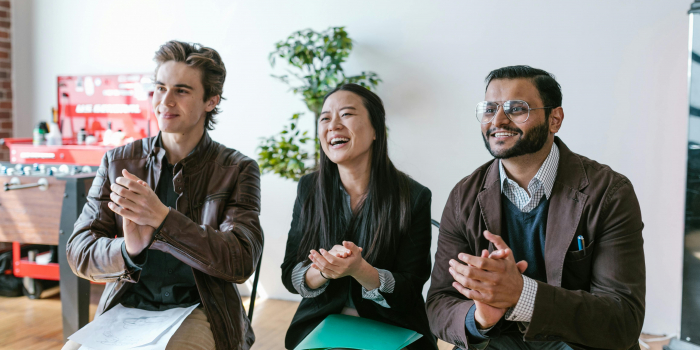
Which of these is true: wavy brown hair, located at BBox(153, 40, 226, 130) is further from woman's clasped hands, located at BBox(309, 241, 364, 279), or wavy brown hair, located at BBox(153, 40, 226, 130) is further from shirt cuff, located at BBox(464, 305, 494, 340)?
shirt cuff, located at BBox(464, 305, 494, 340)

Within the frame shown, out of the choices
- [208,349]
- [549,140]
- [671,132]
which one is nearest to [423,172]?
[671,132]

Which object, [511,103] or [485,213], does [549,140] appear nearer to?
[511,103]

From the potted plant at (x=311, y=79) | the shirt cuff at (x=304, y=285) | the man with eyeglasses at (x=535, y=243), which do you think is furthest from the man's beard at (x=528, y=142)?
the potted plant at (x=311, y=79)

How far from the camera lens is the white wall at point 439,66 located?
9.27ft

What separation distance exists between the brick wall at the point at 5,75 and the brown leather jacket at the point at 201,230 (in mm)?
3132

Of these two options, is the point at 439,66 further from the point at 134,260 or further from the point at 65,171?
the point at 65,171

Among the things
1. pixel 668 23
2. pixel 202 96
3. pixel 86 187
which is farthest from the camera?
pixel 668 23

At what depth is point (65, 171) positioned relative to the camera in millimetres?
3021

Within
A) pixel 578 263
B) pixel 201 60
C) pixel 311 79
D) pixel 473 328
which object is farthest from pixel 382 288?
pixel 311 79

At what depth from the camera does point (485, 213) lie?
57.5 inches

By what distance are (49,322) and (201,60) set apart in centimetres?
234

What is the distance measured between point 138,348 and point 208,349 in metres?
0.22

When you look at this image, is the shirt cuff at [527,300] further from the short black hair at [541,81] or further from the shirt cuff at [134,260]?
the shirt cuff at [134,260]

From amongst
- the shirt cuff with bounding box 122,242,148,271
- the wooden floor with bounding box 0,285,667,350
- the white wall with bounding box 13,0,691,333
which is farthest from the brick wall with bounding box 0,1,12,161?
the shirt cuff with bounding box 122,242,148,271
